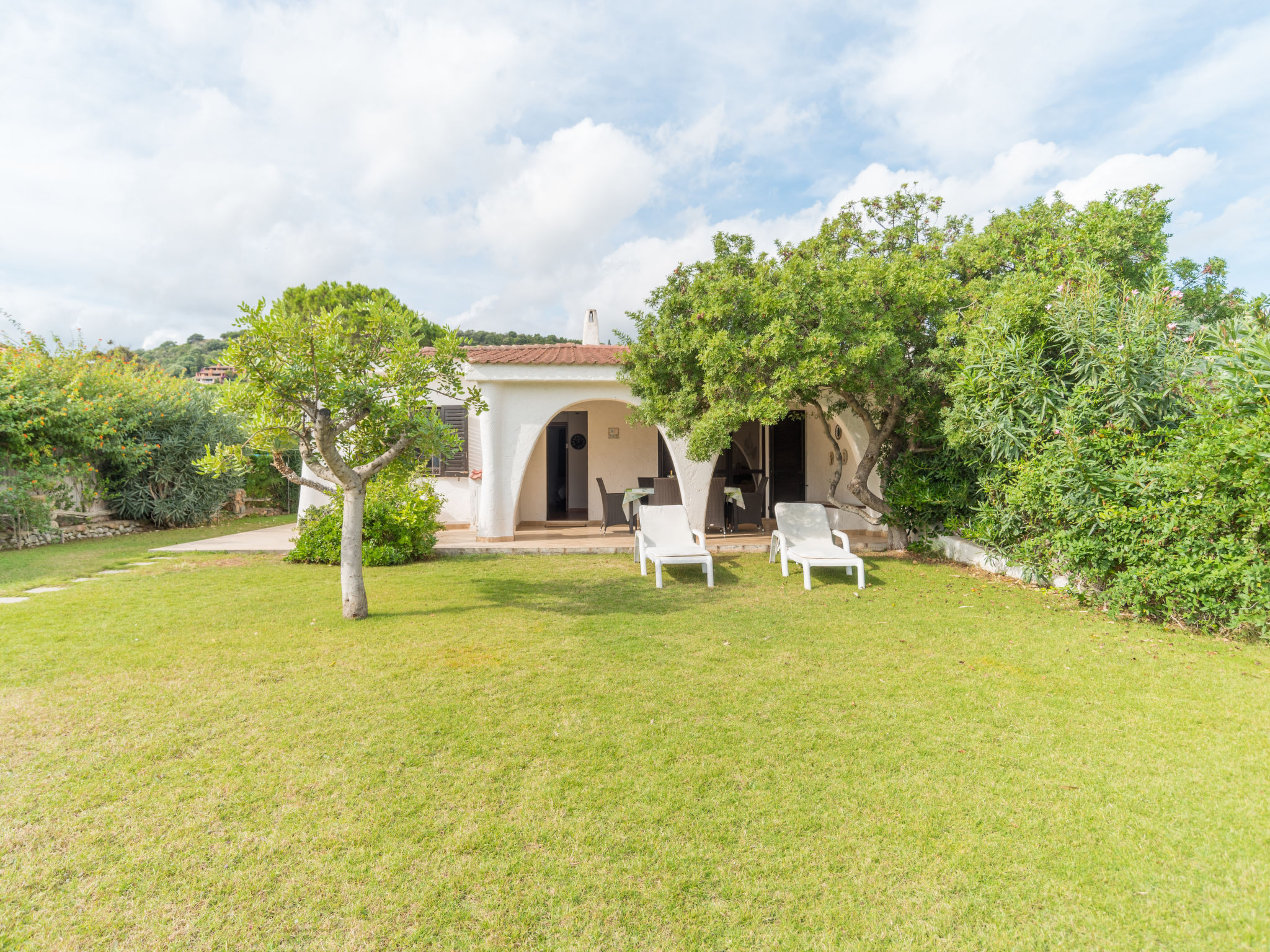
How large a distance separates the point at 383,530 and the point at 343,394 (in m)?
4.11

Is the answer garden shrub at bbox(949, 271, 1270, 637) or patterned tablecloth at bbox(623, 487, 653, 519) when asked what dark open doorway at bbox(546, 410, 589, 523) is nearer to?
patterned tablecloth at bbox(623, 487, 653, 519)

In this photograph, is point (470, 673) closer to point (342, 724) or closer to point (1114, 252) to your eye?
point (342, 724)

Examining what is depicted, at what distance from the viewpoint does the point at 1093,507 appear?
20.3 ft

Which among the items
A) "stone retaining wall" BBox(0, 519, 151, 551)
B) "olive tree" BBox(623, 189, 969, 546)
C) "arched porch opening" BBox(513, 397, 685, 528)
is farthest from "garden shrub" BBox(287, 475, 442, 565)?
"stone retaining wall" BBox(0, 519, 151, 551)

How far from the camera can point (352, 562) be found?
6195 mm

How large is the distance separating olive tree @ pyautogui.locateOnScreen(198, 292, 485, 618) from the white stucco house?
3964 millimetres

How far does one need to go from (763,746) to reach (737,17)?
9936 mm

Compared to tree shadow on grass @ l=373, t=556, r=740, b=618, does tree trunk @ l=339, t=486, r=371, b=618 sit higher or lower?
higher

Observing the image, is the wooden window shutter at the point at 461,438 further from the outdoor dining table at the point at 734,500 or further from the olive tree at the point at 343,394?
the olive tree at the point at 343,394

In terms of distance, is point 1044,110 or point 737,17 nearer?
point 737,17

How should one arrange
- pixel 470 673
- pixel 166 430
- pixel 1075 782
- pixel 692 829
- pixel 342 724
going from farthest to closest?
pixel 166 430, pixel 470 673, pixel 342 724, pixel 1075 782, pixel 692 829

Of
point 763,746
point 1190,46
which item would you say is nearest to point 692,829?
point 763,746

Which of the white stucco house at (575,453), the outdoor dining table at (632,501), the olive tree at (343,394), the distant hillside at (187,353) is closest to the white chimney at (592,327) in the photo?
the white stucco house at (575,453)

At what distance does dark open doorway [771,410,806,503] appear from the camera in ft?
46.3
